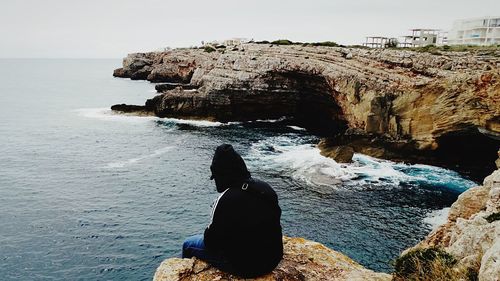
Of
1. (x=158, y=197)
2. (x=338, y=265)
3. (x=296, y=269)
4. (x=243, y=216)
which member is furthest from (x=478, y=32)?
(x=243, y=216)

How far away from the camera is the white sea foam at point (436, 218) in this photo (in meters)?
23.2

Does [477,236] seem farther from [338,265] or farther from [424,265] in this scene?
[338,265]

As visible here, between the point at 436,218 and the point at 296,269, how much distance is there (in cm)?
2016

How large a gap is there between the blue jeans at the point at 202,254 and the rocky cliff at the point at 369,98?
103ft

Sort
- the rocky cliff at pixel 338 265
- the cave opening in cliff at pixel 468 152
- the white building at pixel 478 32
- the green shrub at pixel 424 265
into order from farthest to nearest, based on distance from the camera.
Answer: the white building at pixel 478 32 → the cave opening in cliff at pixel 468 152 → the green shrub at pixel 424 265 → the rocky cliff at pixel 338 265

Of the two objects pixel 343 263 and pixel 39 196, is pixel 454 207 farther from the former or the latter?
pixel 39 196

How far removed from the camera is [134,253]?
19.8 meters

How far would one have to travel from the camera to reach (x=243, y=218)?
627 centimetres

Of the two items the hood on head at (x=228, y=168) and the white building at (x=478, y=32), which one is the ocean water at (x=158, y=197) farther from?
the white building at (x=478, y=32)

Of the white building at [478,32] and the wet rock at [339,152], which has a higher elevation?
the white building at [478,32]

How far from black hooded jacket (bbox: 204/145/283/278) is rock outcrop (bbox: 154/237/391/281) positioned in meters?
0.44

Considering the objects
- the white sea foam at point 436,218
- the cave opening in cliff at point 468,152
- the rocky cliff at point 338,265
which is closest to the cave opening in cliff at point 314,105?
the cave opening in cliff at point 468,152

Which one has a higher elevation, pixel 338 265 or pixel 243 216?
pixel 243 216

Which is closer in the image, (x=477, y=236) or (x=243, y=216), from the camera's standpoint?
(x=243, y=216)
